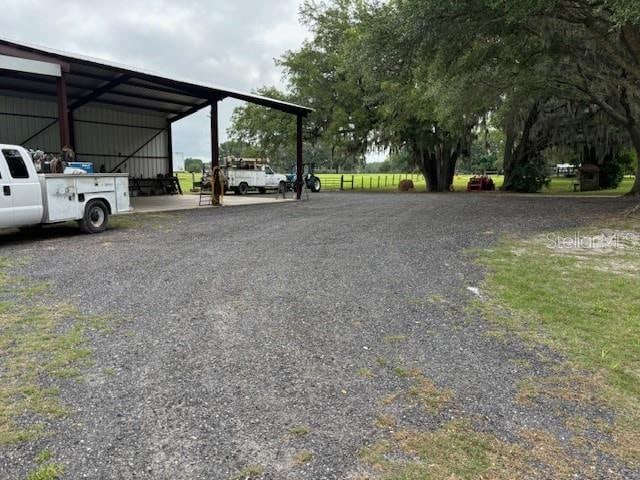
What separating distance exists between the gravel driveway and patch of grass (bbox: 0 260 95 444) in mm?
134

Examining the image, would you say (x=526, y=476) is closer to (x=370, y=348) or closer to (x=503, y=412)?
(x=503, y=412)

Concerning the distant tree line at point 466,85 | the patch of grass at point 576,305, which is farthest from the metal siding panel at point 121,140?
the patch of grass at point 576,305

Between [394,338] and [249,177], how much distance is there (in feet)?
74.7

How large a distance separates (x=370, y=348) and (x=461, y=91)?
1537 cm

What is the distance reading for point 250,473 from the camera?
242cm

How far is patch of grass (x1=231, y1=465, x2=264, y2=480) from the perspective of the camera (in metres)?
2.39

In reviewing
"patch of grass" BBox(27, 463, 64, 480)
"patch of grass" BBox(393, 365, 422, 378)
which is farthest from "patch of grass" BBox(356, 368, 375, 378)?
"patch of grass" BBox(27, 463, 64, 480)

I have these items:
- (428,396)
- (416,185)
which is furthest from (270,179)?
(428,396)

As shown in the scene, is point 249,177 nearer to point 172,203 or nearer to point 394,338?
point 172,203

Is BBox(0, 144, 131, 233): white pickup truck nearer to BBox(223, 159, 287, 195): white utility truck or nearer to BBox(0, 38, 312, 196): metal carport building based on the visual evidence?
BBox(0, 38, 312, 196): metal carport building

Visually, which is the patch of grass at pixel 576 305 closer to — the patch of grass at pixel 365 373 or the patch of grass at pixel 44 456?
the patch of grass at pixel 365 373

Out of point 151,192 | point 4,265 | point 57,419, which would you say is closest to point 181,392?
point 57,419

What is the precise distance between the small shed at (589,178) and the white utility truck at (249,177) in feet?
57.2

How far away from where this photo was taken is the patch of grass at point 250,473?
7.83ft
